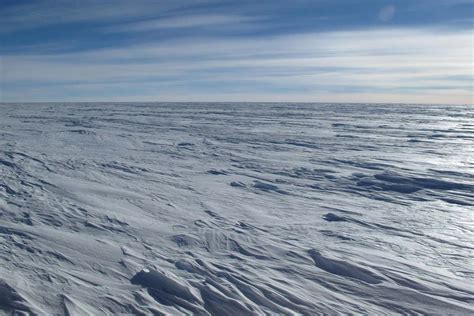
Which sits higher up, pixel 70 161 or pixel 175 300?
pixel 70 161

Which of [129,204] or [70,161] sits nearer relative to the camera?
[129,204]

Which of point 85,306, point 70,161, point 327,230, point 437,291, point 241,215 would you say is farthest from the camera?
point 70,161

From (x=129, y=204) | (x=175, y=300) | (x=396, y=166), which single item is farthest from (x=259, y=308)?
(x=396, y=166)

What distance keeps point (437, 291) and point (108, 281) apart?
9.16 feet

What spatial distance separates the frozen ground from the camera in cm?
328

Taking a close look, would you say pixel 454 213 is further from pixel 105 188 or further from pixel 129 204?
pixel 105 188

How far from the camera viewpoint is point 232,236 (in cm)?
459

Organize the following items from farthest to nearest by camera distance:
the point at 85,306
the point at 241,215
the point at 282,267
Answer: the point at 241,215
the point at 282,267
the point at 85,306

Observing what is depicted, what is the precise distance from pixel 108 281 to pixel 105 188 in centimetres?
315

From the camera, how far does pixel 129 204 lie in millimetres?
5680

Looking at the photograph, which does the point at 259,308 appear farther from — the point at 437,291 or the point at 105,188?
the point at 105,188

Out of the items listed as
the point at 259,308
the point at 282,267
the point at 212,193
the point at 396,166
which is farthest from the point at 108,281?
the point at 396,166

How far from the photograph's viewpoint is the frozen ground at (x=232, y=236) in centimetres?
328

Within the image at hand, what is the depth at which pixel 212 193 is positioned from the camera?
644 centimetres
